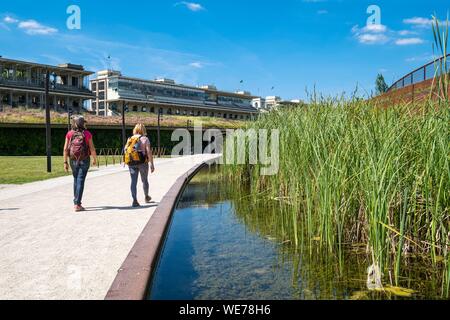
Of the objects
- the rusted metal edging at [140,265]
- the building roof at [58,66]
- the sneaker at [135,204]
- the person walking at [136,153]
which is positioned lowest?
the rusted metal edging at [140,265]

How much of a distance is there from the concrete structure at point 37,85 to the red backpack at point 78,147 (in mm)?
50082

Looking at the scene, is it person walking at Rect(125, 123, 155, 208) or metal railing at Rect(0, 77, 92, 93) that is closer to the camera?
person walking at Rect(125, 123, 155, 208)

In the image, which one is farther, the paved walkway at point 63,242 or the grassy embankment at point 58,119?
the grassy embankment at point 58,119

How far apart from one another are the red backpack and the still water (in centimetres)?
199

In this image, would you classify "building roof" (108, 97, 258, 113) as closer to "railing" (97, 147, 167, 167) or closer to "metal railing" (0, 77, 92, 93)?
"metal railing" (0, 77, 92, 93)

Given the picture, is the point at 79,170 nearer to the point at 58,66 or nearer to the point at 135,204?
the point at 135,204

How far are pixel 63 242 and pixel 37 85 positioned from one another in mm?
61915

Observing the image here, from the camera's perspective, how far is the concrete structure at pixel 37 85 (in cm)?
5791

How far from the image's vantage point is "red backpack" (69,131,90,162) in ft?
24.3

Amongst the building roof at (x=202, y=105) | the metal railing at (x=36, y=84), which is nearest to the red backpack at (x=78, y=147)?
the metal railing at (x=36, y=84)

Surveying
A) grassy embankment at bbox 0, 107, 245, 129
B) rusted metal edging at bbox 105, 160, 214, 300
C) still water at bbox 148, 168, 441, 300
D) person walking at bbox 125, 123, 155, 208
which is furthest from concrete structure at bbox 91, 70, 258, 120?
rusted metal edging at bbox 105, 160, 214, 300

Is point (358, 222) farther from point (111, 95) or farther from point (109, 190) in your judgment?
point (111, 95)

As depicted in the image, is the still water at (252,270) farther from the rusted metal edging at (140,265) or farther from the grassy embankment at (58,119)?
the grassy embankment at (58,119)

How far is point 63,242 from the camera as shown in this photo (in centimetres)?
534
